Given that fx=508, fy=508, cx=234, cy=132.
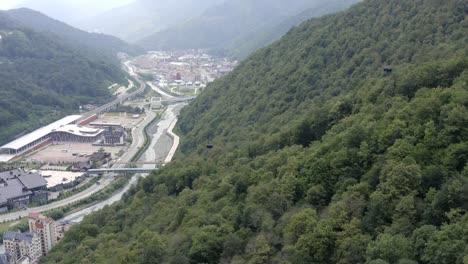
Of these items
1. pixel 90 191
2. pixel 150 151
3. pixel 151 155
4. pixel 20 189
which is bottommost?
pixel 90 191

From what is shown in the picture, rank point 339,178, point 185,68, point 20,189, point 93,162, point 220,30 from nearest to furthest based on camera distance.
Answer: point 339,178 < point 20,189 < point 93,162 < point 185,68 < point 220,30

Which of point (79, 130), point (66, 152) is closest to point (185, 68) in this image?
point (79, 130)

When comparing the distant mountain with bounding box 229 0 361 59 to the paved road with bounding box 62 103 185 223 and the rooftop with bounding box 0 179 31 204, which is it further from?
the rooftop with bounding box 0 179 31 204

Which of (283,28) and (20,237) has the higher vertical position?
(283,28)

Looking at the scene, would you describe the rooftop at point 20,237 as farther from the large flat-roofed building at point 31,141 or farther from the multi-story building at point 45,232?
the large flat-roofed building at point 31,141

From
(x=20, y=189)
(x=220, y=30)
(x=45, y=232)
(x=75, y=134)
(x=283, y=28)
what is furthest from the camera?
(x=220, y=30)

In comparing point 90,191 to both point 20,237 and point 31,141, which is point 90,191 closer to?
point 20,237

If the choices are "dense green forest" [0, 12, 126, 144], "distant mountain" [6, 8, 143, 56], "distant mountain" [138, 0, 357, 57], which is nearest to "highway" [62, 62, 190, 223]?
"dense green forest" [0, 12, 126, 144]

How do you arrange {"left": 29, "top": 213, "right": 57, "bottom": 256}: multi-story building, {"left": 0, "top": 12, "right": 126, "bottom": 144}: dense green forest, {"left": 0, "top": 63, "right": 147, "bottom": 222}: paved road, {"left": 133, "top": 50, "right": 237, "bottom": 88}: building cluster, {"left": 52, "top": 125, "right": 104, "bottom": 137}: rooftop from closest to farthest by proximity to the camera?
1. {"left": 29, "top": 213, "right": 57, "bottom": 256}: multi-story building
2. {"left": 0, "top": 63, "right": 147, "bottom": 222}: paved road
3. {"left": 52, "top": 125, "right": 104, "bottom": 137}: rooftop
4. {"left": 0, "top": 12, "right": 126, "bottom": 144}: dense green forest
5. {"left": 133, "top": 50, "right": 237, "bottom": 88}: building cluster
